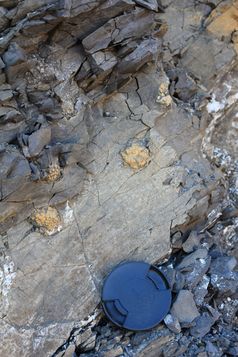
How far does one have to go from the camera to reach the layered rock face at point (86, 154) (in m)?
6.09

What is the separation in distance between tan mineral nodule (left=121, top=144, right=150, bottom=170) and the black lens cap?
45.3 inches

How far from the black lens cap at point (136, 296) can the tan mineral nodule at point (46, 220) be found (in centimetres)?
79

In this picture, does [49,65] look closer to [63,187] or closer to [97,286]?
[63,187]

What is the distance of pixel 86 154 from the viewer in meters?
6.61

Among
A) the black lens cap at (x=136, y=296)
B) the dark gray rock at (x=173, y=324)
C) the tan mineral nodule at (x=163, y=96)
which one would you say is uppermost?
the tan mineral nodule at (x=163, y=96)

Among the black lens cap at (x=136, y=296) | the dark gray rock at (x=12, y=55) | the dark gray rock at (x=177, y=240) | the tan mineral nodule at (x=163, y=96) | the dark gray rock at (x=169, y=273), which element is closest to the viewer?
the black lens cap at (x=136, y=296)

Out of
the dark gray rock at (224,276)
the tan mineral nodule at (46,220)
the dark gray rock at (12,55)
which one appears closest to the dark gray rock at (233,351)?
the dark gray rock at (224,276)

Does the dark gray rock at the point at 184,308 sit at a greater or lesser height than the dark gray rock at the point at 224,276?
greater

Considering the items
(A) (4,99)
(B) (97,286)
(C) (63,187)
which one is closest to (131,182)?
(C) (63,187)

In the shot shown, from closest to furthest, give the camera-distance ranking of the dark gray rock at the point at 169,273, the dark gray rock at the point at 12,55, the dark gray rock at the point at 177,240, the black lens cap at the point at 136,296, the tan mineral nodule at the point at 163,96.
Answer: the black lens cap at the point at 136,296
the dark gray rock at the point at 12,55
the dark gray rock at the point at 169,273
the dark gray rock at the point at 177,240
the tan mineral nodule at the point at 163,96

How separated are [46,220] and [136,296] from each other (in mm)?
1237

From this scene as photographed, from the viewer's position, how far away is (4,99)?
609 cm

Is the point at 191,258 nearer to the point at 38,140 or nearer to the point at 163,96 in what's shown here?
the point at 163,96

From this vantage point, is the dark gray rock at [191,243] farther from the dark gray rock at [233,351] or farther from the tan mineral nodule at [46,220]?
the tan mineral nodule at [46,220]
